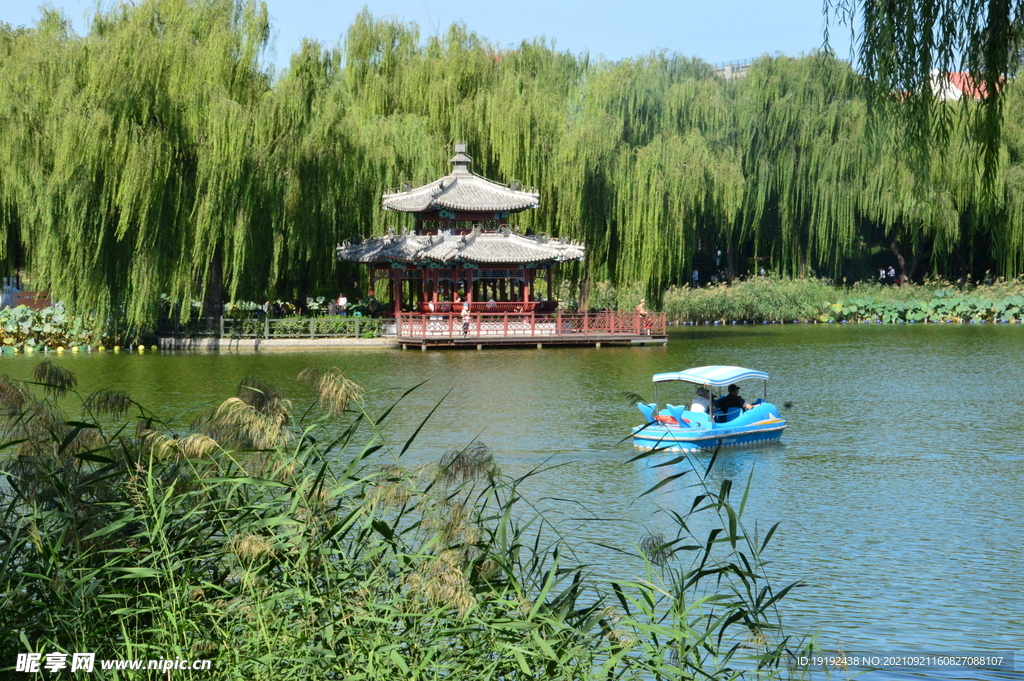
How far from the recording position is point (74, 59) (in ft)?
86.5

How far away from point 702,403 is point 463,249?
17683 mm

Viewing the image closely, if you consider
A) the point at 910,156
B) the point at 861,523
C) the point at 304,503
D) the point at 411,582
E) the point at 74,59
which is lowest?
the point at 861,523

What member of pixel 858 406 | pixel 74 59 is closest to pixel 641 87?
pixel 74 59

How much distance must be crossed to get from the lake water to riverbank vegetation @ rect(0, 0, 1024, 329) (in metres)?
3.10

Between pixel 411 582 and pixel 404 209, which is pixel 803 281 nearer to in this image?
pixel 404 209

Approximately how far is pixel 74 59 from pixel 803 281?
25723 millimetres

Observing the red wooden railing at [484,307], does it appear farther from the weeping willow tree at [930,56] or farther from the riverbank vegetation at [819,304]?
the weeping willow tree at [930,56]

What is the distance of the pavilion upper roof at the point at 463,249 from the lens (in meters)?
31.3

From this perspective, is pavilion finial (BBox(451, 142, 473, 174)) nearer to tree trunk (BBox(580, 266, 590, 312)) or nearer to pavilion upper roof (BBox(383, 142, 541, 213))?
pavilion upper roof (BBox(383, 142, 541, 213))

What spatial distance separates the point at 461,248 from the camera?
31844mm

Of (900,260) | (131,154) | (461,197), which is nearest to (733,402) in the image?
(131,154)

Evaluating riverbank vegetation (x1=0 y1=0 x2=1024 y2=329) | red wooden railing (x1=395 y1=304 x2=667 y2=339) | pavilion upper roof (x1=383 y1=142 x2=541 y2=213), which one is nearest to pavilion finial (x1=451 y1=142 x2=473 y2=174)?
pavilion upper roof (x1=383 y1=142 x2=541 y2=213)

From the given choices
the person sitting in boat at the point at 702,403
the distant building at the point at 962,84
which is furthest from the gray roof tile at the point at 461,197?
the distant building at the point at 962,84

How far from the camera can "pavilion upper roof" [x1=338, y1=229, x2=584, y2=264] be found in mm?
31344
